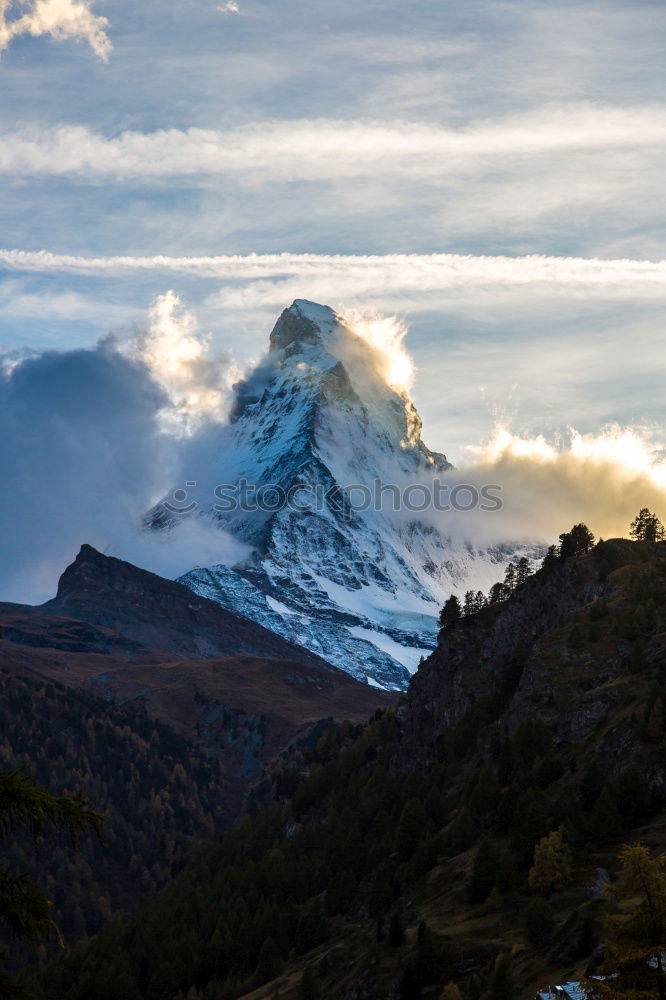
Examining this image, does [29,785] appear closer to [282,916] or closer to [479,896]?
[479,896]

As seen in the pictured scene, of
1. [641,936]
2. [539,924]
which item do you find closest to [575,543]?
[539,924]

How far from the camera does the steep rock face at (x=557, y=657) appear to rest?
126938mm

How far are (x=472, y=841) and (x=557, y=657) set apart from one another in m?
34.8

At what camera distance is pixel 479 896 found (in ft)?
329

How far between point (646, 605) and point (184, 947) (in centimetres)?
7736

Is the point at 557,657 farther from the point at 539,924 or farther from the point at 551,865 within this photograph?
the point at 539,924

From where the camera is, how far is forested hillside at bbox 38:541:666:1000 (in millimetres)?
89812

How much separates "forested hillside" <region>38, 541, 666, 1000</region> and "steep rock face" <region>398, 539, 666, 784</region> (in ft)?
1.25

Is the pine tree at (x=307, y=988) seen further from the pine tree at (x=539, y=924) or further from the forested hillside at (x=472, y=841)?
the pine tree at (x=539, y=924)

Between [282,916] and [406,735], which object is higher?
[406,735]

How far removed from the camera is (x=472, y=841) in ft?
392

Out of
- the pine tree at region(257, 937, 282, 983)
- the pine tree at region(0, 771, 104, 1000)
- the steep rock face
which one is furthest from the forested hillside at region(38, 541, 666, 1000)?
the pine tree at region(0, 771, 104, 1000)

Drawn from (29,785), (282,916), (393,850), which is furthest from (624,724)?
(29,785)

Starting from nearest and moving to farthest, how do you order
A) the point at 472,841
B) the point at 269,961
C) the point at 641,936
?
the point at 641,936, the point at 472,841, the point at 269,961
